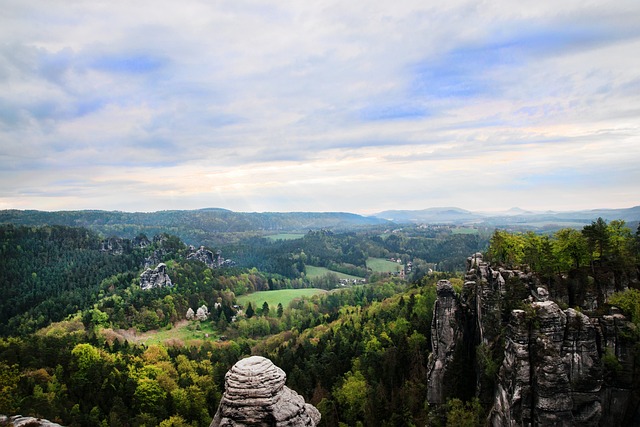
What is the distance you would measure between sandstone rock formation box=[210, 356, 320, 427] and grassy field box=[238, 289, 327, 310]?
5242 inches

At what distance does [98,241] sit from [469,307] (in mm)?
194778

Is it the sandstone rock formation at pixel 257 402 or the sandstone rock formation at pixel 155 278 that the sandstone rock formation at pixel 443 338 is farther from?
the sandstone rock formation at pixel 155 278

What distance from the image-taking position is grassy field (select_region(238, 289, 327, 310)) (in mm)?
154125

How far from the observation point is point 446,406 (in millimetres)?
37656

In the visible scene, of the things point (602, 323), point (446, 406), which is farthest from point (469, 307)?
point (602, 323)

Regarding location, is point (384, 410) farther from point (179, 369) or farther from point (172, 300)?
point (172, 300)

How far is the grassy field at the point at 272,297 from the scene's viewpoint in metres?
154

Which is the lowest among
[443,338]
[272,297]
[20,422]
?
[272,297]

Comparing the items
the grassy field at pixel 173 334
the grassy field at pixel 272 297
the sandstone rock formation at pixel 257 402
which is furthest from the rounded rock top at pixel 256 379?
the grassy field at pixel 272 297

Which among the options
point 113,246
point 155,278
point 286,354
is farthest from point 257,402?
point 113,246

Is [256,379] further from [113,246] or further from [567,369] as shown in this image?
[113,246]

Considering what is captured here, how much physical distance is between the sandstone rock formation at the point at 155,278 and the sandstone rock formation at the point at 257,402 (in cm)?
14827

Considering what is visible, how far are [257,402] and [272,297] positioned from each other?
494 ft

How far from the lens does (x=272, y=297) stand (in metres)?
164
